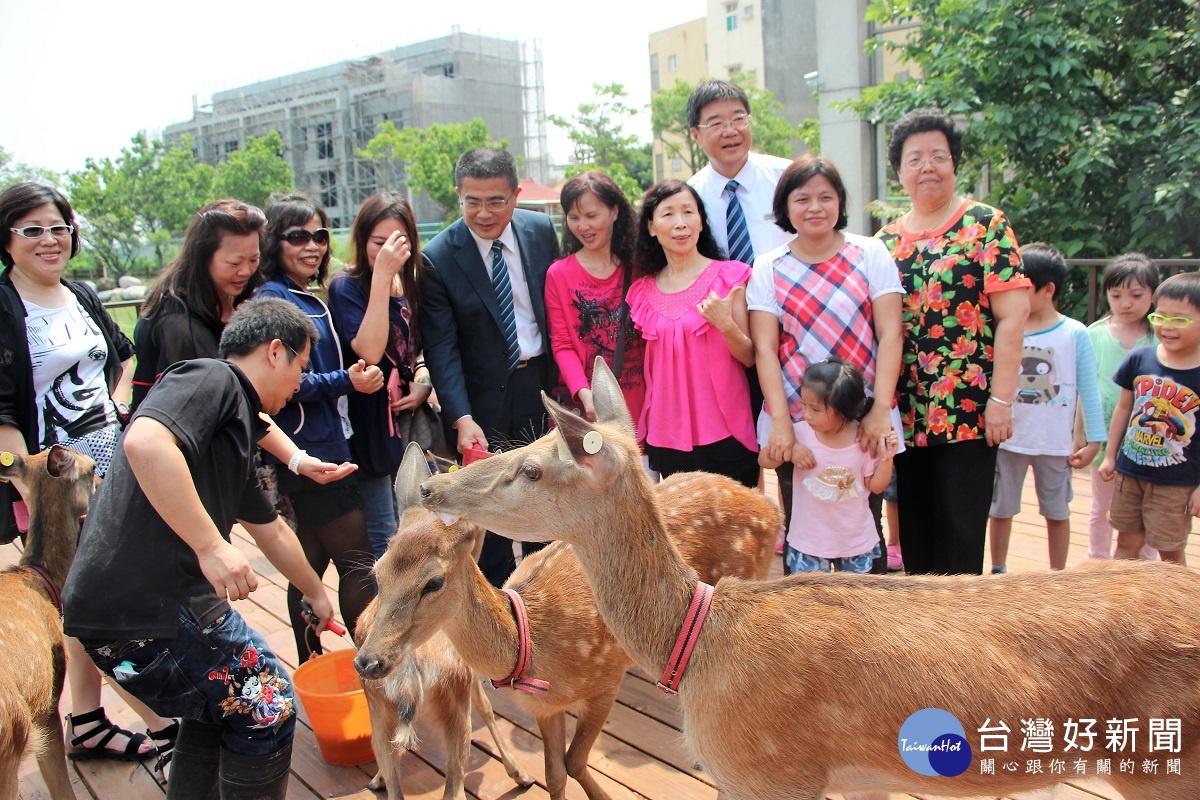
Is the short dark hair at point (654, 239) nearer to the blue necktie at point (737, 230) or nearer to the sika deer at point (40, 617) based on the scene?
the blue necktie at point (737, 230)

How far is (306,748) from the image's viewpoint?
3.56 meters

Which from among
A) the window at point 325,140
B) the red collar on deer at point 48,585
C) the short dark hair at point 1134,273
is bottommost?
the red collar on deer at point 48,585

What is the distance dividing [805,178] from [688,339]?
0.81 meters

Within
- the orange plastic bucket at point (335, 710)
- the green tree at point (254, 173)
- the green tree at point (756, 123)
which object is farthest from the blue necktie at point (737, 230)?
the green tree at point (254, 173)

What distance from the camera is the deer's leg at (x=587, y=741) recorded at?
9.93 feet

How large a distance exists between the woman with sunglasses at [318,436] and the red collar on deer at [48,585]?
866mm

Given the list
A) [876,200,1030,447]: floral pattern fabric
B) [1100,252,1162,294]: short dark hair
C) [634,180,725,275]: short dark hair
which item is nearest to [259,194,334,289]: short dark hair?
[634,180,725,275]: short dark hair

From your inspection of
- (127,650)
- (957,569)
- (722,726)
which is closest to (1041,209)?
(957,569)

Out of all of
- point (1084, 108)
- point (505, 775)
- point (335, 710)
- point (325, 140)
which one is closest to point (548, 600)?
point (505, 775)

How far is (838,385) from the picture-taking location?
3143mm

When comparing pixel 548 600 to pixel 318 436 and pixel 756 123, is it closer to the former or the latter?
pixel 318 436

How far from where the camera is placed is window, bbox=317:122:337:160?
220 ft

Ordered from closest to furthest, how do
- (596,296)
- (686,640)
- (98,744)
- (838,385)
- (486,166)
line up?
(686,640) < (838,385) < (98,744) < (486,166) < (596,296)

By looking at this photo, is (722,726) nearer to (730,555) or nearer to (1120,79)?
(730,555)
